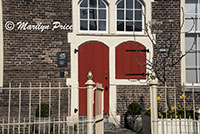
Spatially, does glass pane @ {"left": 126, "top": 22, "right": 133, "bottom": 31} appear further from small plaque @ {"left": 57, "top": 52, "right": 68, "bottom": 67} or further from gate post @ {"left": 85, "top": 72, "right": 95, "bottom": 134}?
gate post @ {"left": 85, "top": 72, "right": 95, "bottom": 134}

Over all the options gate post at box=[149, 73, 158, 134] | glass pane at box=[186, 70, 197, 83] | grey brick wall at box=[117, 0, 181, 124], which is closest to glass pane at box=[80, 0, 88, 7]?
grey brick wall at box=[117, 0, 181, 124]

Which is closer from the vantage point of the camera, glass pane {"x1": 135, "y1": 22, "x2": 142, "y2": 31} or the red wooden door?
the red wooden door

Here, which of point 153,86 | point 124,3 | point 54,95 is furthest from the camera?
point 124,3

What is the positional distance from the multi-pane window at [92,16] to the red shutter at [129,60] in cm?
97

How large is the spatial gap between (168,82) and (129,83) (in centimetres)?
130

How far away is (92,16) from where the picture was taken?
9.95 metres

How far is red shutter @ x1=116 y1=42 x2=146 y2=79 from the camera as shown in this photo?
9875 mm

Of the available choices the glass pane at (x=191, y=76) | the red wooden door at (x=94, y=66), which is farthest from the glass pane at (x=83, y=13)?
the glass pane at (x=191, y=76)

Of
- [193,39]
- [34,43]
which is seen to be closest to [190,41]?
[193,39]

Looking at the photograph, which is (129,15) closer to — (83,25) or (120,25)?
(120,25)

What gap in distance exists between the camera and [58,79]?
9516 mm

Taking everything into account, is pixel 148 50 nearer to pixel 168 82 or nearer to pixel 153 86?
pixel 168 82

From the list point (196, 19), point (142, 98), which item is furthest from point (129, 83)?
point (196, 19)

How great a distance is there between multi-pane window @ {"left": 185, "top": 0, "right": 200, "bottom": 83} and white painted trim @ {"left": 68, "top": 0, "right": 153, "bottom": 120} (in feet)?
4.41
